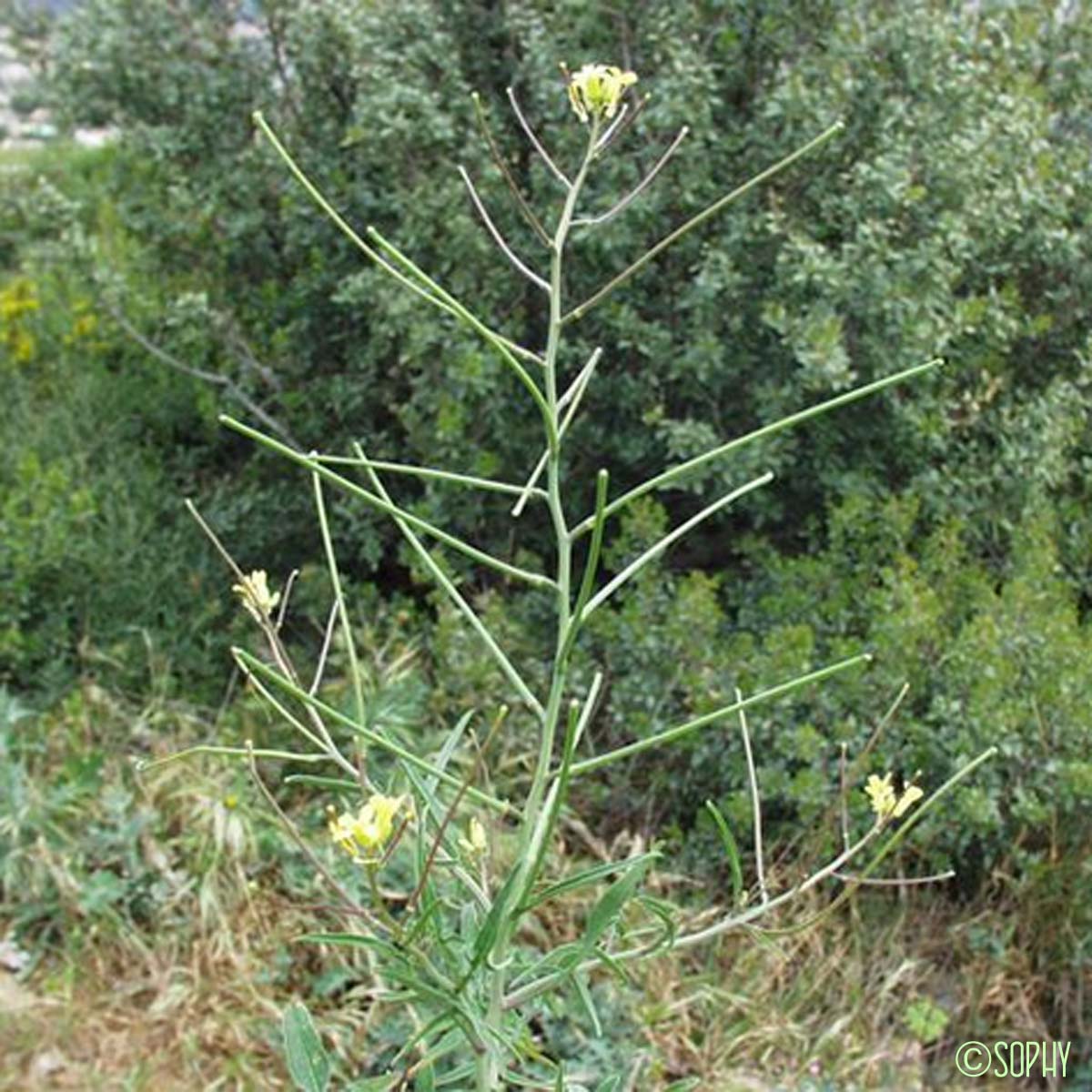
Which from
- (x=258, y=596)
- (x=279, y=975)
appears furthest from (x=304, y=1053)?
(x=279, y=975)

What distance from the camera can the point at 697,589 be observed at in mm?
3619

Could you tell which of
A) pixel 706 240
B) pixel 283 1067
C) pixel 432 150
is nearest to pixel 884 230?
pixel 706 240

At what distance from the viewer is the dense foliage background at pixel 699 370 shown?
3455mm

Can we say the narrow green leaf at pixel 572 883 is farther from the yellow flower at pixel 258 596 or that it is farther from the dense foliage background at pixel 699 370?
the dense foliage background at pixel 699 370

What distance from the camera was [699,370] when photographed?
3.64 metres

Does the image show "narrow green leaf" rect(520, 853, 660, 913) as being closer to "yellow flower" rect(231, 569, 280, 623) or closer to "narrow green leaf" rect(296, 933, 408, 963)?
"narrow green leaf" rect(296, 933, 408, 963)

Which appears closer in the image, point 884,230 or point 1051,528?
point 884,230

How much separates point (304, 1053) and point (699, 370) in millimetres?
2217

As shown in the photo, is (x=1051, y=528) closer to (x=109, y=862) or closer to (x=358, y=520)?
(x=358, y=520)

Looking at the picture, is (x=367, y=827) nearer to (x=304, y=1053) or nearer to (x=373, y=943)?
(x=373, y=943)

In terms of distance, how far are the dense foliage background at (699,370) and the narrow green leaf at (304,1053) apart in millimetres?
1746

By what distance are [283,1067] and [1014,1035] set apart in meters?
1.49

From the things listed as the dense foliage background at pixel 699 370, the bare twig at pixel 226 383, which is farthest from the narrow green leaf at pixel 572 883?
the bare twig at pixel 226 383

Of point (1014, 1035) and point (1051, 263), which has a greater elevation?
point (1051, 263)
